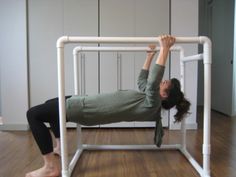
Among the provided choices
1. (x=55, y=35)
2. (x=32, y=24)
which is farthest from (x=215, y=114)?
(x=32, y=24)

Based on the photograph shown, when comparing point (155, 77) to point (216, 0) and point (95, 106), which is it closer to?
point (95, 106)

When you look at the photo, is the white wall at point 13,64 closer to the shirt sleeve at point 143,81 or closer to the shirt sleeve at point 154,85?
the shirt sleeve at point 143,81

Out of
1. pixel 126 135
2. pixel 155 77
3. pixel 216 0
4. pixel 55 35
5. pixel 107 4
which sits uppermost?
pixel 216 0

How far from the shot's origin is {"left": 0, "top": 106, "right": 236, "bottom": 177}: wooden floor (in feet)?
5.72

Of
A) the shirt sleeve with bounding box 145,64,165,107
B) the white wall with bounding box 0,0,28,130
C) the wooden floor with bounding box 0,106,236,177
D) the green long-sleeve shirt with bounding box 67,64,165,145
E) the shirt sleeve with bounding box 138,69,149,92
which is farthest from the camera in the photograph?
the white wall with bounding box 0,0,28,130

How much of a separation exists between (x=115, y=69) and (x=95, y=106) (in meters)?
1.55

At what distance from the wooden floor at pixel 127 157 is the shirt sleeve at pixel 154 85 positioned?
0.50m

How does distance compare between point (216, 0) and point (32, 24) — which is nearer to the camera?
point (32, 24)

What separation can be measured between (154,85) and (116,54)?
1.65 metres

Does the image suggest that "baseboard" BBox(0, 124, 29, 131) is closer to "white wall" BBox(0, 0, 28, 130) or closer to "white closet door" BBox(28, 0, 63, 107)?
"white wall" BBox(0, 0, 28, 130)

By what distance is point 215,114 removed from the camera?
4.06 meters

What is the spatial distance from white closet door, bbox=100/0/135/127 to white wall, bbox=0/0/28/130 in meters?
0.91

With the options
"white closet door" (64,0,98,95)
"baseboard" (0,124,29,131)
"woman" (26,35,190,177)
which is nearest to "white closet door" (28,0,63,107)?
"white closet door" (64,0,98,95)

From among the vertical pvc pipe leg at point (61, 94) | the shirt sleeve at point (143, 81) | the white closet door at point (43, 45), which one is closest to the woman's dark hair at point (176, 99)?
the shirt sleeve at point (143, 81)
